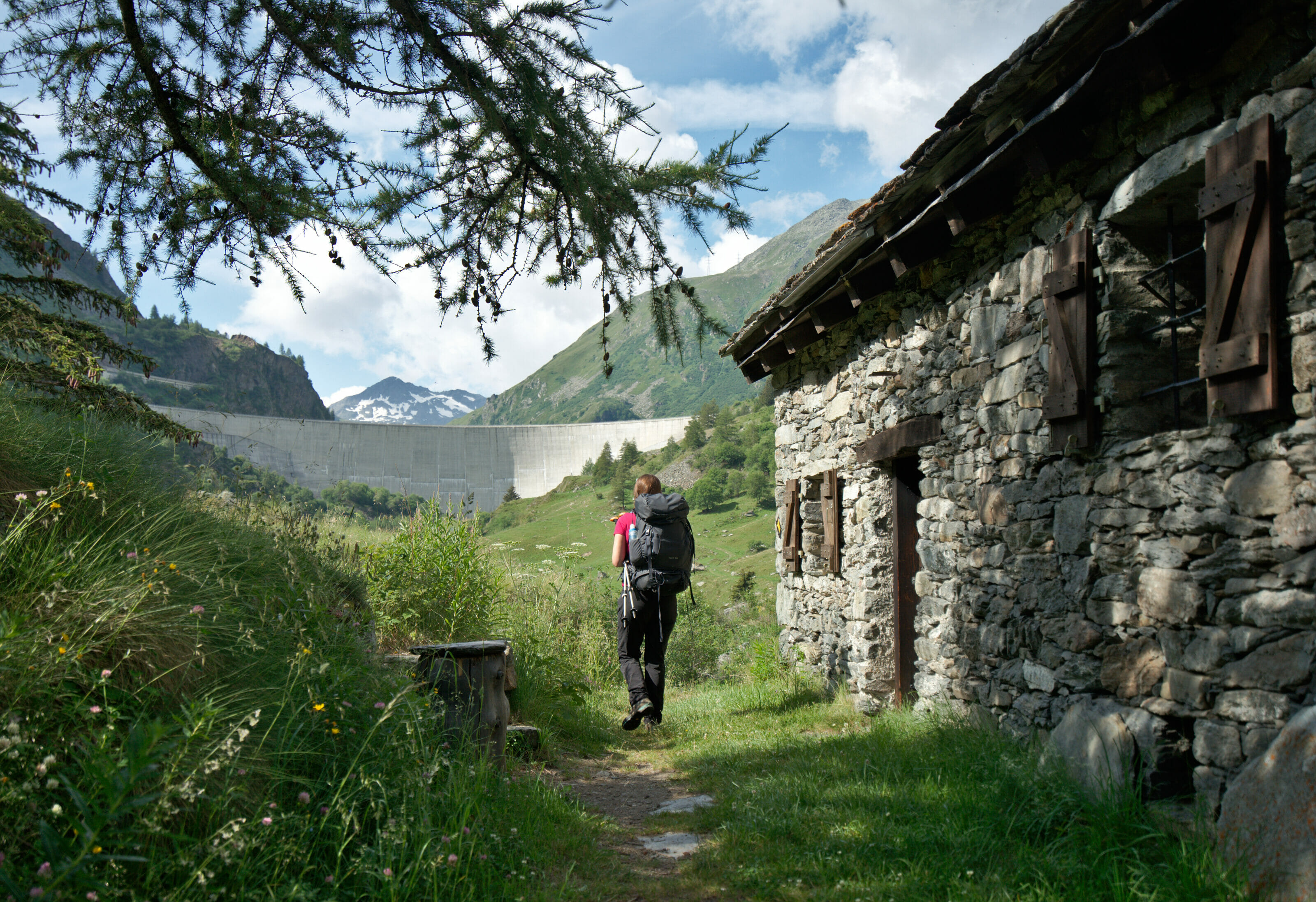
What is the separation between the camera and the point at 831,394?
6.44 meters

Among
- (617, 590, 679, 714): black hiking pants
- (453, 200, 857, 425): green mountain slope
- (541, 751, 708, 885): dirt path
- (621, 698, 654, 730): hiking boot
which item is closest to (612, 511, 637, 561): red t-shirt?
(617, 590, 679, 714): black hiking pants

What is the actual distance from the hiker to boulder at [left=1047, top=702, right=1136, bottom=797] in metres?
2.43

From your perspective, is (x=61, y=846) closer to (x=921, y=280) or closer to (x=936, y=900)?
(x=936, y=900)

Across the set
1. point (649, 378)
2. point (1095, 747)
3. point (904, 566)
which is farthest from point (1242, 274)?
point (649, 378)

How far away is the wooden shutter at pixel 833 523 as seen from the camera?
245 inches

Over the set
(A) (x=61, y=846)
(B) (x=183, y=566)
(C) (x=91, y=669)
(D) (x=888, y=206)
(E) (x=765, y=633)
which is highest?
(D) (x=888, y=206)

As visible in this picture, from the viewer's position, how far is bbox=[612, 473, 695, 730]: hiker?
5117mm

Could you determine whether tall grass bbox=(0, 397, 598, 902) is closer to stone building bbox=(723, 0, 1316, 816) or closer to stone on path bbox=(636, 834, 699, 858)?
stone on path bbox=(636, 834, 699, 858)

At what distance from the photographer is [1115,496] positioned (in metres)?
3.25

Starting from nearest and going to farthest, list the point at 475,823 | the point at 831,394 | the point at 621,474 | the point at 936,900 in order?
the point at 936,900 < the point at 475,823 < the point at 831,394 < the point at 621,474

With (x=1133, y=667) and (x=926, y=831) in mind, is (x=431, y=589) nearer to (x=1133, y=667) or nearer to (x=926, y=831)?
(x=926, y=831)

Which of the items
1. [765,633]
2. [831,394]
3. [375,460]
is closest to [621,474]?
[375,460]

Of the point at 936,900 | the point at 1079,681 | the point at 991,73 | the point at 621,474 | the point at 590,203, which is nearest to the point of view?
the point at 936,900

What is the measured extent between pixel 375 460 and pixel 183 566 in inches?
1814
